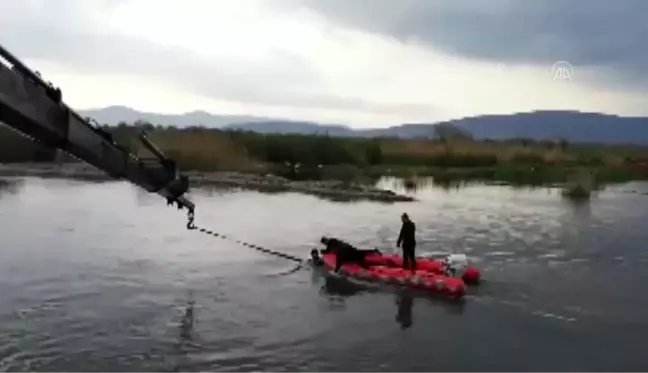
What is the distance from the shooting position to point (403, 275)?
80.4 feet

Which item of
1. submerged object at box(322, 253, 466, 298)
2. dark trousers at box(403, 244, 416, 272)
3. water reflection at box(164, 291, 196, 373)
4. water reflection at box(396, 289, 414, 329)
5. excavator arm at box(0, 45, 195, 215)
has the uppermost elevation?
excavator arm at box(0, 45, 195, 215)

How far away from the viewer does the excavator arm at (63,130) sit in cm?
1141

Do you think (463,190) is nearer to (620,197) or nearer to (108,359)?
(620,197)

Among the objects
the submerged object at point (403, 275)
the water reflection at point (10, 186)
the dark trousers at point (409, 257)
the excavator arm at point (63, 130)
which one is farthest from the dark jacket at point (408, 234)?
the water reflection at point (10, 186)

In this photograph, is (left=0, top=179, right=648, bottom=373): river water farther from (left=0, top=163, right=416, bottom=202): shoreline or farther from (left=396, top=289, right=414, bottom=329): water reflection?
(left=0, top=163, right=416, bottom=202): shoreline

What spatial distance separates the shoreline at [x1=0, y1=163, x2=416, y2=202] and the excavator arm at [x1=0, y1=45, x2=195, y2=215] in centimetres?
4275

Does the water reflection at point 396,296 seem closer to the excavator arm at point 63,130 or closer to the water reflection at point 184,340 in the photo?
the water reflection at point 184,340

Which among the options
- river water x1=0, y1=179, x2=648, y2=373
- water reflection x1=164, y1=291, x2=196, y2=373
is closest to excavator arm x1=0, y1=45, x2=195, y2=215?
water reflection x1=164, y1=291, x2=196, y2=373

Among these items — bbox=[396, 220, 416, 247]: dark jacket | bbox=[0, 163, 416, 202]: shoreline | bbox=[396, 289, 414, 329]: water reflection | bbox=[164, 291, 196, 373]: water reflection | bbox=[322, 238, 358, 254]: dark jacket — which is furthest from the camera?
bbox=[0, 163, 416, 202]: shoreline

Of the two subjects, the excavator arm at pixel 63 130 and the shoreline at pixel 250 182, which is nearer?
the excavator arm at pixel 63 130

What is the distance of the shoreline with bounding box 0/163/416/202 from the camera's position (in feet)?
202

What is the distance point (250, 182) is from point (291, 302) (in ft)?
161

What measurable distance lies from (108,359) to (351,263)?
11.7 m

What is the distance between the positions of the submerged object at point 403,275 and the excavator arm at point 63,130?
10.1m
